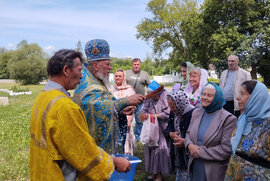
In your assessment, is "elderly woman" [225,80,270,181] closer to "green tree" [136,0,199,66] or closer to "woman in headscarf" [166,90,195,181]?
"woman in headscarf" [166,90,195,181]

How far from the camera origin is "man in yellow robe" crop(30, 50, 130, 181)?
1756 millimetres

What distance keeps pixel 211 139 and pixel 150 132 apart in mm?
1801

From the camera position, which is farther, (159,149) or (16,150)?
(16,150)

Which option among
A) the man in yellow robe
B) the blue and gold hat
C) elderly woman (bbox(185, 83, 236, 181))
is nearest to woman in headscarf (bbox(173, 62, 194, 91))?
elderly woman (bbox(185, 83, 236, 181))

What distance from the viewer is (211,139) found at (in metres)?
3.10

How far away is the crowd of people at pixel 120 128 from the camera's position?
70.5 inches

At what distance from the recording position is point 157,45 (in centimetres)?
3775

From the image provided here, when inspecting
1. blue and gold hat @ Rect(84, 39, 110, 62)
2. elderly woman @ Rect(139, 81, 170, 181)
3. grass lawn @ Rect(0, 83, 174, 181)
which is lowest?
grass lawn @ Rect(0, 83, 174, 181)

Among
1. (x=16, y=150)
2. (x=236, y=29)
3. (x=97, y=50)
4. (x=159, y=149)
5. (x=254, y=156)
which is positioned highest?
(x=236, y=29)

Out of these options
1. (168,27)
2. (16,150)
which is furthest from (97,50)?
(168,27)

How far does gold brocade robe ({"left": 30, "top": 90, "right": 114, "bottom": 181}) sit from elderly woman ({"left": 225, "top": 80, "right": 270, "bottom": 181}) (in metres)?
1.63

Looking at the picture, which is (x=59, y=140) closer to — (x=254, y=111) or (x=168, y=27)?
(x=254, y=111)

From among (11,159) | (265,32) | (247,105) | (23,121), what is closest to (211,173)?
(247,105)

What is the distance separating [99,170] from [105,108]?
33.4 inches
